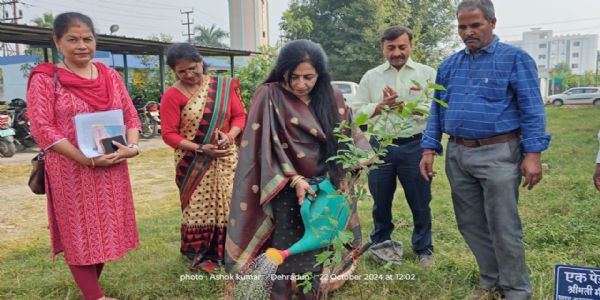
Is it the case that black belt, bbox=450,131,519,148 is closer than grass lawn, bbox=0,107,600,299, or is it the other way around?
black belt, bbox=450,131,519,148

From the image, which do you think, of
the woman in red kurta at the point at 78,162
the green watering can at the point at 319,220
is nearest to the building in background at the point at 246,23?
the woman in red kurta at the point at 78,162

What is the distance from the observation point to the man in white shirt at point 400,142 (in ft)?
10.4

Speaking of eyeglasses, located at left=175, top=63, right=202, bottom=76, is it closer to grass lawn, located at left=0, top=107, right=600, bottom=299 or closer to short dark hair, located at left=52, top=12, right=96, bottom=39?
short dark hair, located at left=52, top=12, right=96, bottom=39

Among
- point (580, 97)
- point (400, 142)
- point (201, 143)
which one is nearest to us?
point (201, 143)

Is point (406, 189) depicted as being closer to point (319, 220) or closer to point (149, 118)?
point (319, 220)

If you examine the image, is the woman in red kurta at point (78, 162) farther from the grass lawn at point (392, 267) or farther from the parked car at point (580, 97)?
the parked car at point (580, 97)

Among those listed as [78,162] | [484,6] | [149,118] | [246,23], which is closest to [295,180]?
[78,162]

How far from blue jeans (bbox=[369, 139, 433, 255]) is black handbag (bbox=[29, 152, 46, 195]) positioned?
204 centimetres

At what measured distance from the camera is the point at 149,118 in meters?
12.1

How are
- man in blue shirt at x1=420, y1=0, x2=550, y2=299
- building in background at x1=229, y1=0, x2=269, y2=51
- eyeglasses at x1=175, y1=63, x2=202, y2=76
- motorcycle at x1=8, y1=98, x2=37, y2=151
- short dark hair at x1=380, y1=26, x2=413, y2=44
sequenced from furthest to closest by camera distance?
building in background at x1=229, y1=0, x2=269, y2=51 < motorcycle at x1=8, y1=98, x2=37, y2=151 < short dark hair at x1=380, y1=26, x2=413, y2=44 < eyeglasses at x1=175, y1=63, x2=202, y2=76 < man in blue shirt at x1=420, y1=0, x2=550, y2=299

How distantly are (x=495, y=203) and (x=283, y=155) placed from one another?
1.12 metres

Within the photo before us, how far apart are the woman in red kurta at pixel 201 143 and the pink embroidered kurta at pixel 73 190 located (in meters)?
0.46

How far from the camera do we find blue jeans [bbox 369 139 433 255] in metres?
3.18

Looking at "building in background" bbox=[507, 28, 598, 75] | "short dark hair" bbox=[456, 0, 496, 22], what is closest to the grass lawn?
"short dark hair" bbox=[456, 0, 496, 22]
